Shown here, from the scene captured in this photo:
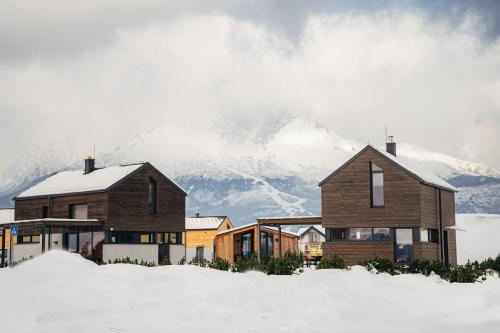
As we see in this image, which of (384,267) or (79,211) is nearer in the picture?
(384,267)

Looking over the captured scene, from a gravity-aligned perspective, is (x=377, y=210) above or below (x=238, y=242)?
above

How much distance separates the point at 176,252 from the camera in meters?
56.7

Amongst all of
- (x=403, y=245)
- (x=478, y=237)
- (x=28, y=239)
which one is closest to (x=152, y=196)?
(x=28, y=239)

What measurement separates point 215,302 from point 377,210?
23.3 meters

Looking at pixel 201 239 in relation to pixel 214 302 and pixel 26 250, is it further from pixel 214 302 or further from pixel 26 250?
pixel 214 302

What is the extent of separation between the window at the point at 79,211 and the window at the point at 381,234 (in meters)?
21.5

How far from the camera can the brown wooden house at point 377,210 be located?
4391 centimetres

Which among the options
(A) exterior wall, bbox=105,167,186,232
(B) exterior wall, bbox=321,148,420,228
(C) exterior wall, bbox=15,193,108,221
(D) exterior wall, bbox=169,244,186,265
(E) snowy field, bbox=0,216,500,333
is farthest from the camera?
(D) exterior wall, bbox=169,244,186,265

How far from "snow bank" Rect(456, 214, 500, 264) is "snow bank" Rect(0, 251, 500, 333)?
5043 cm

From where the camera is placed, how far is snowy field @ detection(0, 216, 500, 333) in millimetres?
19719

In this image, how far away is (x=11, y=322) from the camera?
19.4 metres

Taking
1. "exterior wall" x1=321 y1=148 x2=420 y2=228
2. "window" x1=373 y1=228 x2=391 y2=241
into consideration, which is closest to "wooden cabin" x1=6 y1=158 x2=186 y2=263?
"exterior wall" x1=321 y1=148 x2=420 y2=228

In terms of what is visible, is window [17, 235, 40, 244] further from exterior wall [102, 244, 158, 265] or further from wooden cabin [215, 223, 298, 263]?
wooden cabin [215, 223, 298, 263]

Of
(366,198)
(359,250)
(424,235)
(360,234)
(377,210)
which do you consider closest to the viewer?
(359,250)
